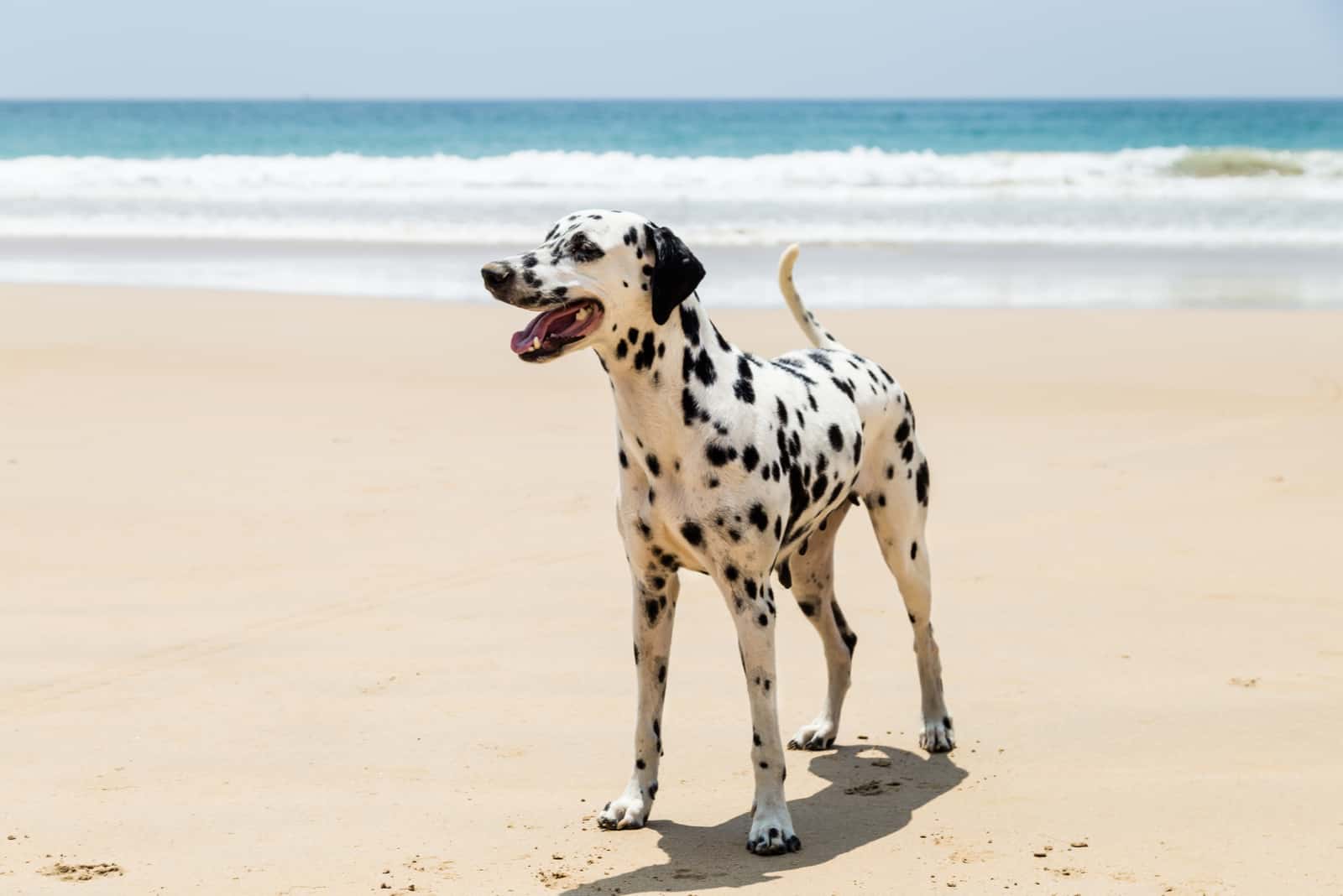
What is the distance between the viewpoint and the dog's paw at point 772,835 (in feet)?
15.1

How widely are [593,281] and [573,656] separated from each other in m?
2.58

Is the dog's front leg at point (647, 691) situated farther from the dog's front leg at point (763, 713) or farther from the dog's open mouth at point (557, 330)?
the dog's open mouth at point (557, 330)

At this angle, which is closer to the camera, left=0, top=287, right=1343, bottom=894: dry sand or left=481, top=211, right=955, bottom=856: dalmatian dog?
left=481, top=211, right=955, bottom=856: dalmatian dog

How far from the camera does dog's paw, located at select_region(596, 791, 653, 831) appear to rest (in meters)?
4.85

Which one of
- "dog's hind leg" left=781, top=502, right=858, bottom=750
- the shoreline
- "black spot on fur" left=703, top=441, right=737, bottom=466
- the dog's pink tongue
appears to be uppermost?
the shoreline

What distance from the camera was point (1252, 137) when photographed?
6091cm

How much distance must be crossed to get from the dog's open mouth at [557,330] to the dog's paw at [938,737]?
2185mm

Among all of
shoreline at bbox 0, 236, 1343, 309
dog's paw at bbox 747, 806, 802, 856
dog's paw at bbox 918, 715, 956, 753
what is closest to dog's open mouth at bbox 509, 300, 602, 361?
dog's paw at bbox 747, 806, 802, 856

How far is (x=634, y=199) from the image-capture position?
111ft

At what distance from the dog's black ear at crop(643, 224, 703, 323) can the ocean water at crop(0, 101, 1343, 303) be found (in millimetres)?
13461

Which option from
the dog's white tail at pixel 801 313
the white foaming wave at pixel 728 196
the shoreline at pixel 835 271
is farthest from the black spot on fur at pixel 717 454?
the white foaming wave at pixel 728 196

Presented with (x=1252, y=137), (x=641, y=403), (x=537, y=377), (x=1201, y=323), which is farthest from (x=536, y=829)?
(x=1252, y=137)

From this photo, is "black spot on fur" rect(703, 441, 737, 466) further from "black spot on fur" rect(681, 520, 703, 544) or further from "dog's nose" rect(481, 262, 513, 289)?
"dog's nose" rect(481, 262, 513, 289)

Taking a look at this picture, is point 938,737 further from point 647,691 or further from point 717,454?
point 717,454
